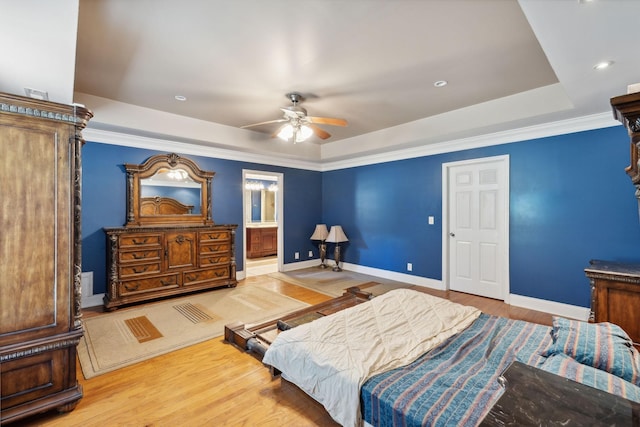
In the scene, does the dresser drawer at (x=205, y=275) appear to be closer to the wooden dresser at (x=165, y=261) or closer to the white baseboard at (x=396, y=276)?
the wooden dresser at (x=165, y=261)

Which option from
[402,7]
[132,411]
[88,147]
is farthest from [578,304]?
[88,147]

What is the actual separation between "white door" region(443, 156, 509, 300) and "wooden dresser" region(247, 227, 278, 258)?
4.65 meters

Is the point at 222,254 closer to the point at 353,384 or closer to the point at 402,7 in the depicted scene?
the point at 353,384

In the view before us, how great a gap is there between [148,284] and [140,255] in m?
0.42

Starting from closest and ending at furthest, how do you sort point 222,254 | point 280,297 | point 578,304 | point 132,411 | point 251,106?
point 132,411 → point 578,304 → point 251,106 → point 280,297 → point 222,254

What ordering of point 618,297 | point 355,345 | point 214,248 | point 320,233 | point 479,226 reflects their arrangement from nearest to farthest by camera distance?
point 355,345 → point 618,297 → point 479,226 → point 214,248 → point 320,233

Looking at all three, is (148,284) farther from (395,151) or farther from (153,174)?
(395,151)

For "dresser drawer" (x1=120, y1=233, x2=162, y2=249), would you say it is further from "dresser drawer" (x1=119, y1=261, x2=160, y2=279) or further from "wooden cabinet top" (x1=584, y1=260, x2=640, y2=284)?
"wooden cabinet top" (x1=584, y1=260, x2=640, y2=284)

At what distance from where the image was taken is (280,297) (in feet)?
14.0

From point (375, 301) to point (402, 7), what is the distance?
7.37 feet

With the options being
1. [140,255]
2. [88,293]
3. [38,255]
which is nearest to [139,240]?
[140,255]

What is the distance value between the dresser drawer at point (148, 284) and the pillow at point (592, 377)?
434cm

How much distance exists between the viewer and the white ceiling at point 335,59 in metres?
1.90

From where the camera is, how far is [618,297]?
254 cm
